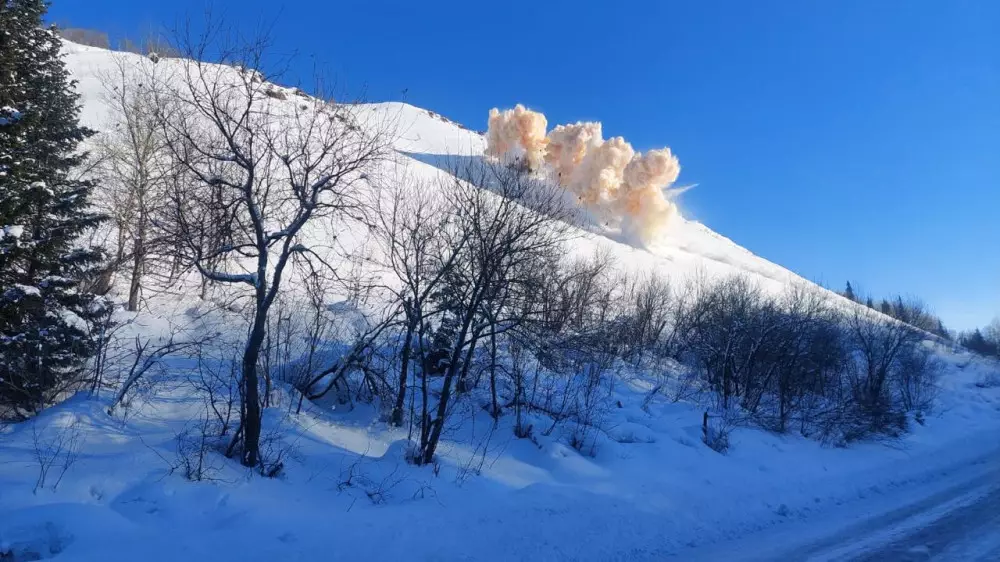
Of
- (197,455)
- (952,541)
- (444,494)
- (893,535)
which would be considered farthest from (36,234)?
(952,541)

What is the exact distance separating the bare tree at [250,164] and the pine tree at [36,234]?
14.7 feet

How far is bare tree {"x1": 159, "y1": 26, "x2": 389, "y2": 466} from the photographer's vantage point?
21.0ft

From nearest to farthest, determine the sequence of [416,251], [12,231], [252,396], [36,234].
→ [252,396], [12,231], [36,234], [416,251]

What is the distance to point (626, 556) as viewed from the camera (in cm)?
643

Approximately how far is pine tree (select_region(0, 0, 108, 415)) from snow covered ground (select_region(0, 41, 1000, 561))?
1.97 m

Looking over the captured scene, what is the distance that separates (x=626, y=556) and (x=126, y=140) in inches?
772

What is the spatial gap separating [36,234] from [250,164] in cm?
715

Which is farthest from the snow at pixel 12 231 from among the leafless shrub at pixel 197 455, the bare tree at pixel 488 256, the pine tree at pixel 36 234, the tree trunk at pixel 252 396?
the bare tree at pixel 488 256

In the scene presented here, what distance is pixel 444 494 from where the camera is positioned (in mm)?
7109

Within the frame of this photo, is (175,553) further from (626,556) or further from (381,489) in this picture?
(626,556)

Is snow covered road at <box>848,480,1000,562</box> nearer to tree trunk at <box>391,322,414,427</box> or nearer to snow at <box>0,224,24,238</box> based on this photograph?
tree trunk at <box>391,322,414,427</box>

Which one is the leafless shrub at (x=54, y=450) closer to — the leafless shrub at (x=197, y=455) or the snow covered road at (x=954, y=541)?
the leafless shrub at (x=197, y=455)

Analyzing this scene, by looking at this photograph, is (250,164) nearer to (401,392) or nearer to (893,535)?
(401,392)

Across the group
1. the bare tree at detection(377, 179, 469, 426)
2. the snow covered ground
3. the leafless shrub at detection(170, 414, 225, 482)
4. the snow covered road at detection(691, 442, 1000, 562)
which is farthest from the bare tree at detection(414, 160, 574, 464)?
the snow covered road at detection(691, 442, 1000, 562)
